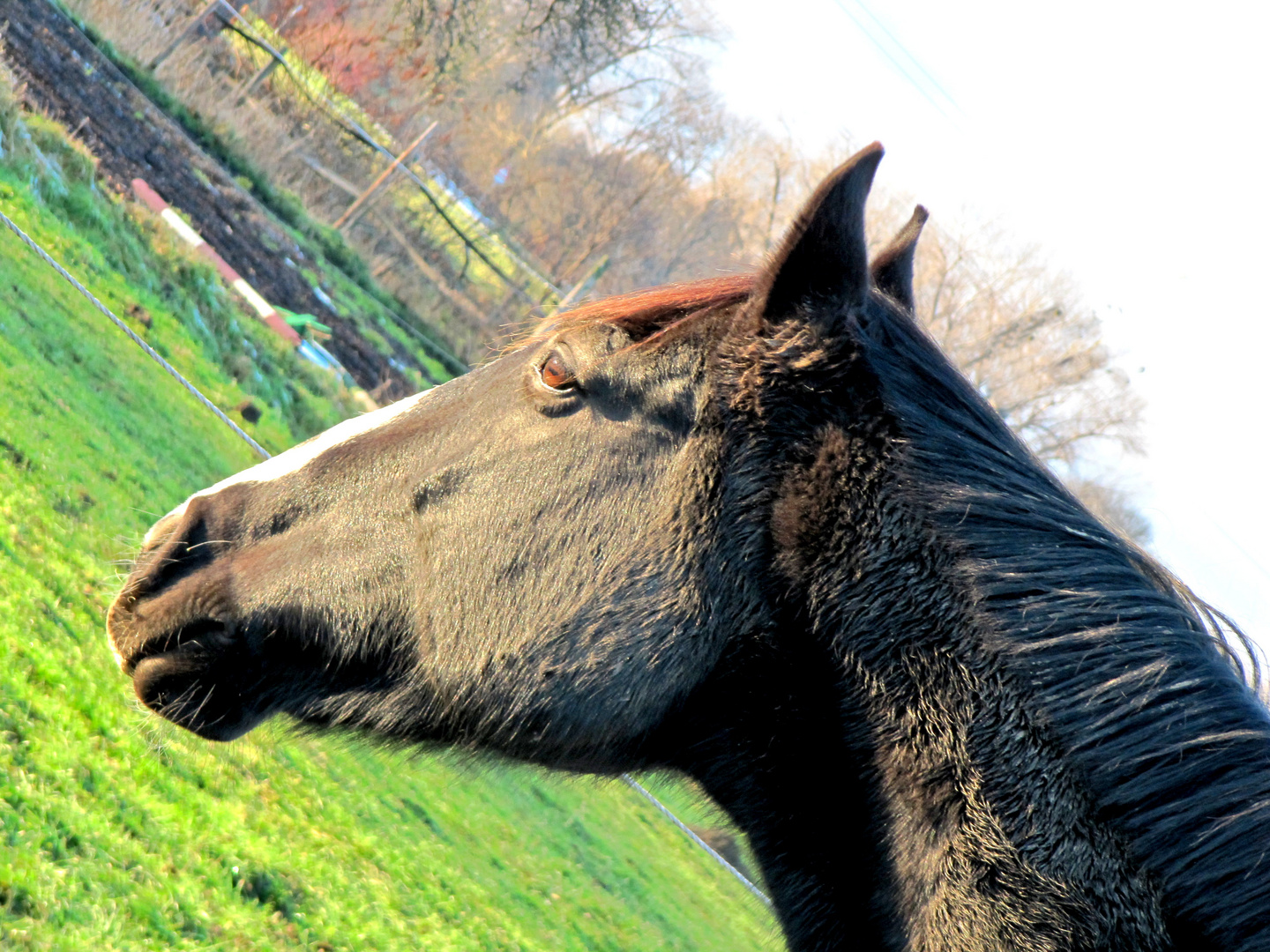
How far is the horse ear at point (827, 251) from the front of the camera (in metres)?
2.04

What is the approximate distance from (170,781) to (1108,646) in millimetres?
4214

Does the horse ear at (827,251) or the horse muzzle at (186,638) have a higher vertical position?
the horse ear at (827,251)

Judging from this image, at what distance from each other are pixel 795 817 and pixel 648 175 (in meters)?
27.6

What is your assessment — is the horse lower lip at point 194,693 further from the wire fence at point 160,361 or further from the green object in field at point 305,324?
the green object in field at point 305,324

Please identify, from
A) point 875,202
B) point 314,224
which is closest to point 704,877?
point 314,224

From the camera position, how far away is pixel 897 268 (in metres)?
2.77

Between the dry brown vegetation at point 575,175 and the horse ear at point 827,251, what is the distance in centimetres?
1918

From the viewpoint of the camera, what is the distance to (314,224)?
20078 mm

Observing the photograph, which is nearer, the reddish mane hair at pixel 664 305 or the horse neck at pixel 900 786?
the horse neck at pixel 900 786

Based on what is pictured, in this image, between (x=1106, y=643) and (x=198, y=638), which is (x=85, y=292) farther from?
(x=1106, y=643)

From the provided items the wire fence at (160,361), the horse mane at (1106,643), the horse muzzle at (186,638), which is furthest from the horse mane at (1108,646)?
the wire fence at (160,361)

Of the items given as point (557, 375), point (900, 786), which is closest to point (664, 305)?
point (557, 375)

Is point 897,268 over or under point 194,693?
over

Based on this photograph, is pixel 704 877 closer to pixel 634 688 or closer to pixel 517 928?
pixel 517 928
